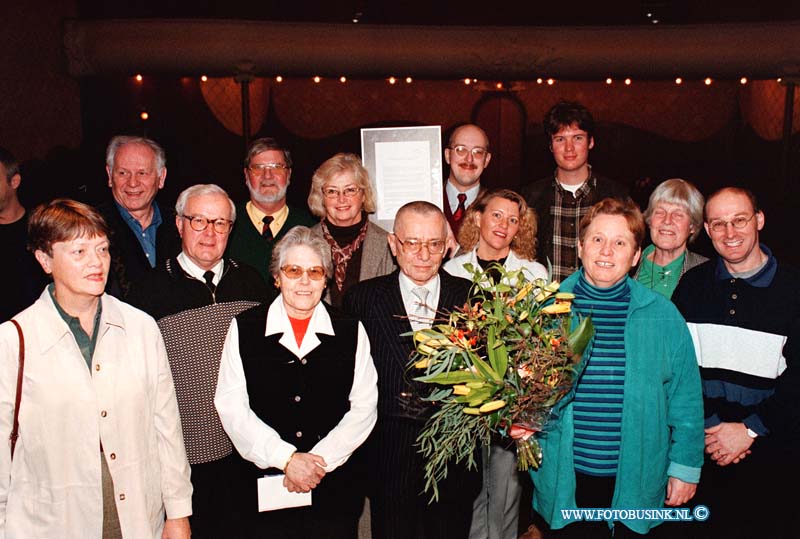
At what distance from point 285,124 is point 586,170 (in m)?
3.54

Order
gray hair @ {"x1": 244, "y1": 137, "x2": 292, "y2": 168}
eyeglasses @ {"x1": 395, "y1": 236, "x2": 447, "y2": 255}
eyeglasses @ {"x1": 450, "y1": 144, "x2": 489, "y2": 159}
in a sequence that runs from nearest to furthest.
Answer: eyeglasses @ {"x1": 395, "y1": 236, "x2": 447, "y2": 255} → gray hair @ {"x1": 244, "y1": 137, "x2": 292, "y2": 168} → eyeglasses @ {"x1": 450, "y1": 144, "x2": 489, "y2": 159}

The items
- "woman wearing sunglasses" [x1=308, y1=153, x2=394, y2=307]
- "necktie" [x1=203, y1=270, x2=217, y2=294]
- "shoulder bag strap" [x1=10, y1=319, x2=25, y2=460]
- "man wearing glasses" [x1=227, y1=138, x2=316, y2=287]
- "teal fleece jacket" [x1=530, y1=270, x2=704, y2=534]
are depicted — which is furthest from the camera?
"man wearing glasses" [x1=227, y1=138, x2=316, y2=287]

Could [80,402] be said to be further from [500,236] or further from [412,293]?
[500,236]

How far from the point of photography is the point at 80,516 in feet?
7.93

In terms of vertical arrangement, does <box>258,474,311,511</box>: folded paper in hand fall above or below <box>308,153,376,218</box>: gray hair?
→ below

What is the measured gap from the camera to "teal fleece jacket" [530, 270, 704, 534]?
2.66 metres

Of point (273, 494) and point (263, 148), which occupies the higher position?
point (263, 148)

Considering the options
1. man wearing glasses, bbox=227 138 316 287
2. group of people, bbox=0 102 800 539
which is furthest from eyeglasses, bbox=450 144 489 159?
group of people, bbox=0 102 800 539

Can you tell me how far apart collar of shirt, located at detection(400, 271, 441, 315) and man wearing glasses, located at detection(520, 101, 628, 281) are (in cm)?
111

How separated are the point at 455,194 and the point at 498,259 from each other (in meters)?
0.74

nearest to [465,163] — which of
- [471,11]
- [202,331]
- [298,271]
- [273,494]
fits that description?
[298,271]

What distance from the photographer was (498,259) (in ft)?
11.7

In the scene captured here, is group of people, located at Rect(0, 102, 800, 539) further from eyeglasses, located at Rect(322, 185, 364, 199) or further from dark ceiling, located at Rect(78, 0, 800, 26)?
dark ceiling, located at Rect(78, 0, 800, 26)

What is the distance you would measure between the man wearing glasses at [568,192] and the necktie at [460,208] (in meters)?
0.40
